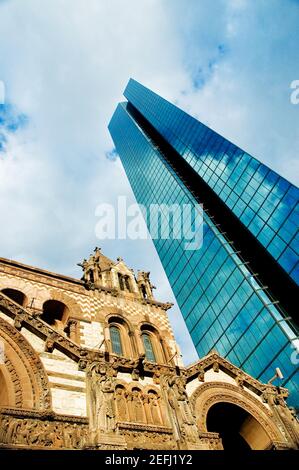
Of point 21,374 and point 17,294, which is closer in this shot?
point 21,374

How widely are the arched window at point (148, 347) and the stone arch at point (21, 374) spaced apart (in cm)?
816

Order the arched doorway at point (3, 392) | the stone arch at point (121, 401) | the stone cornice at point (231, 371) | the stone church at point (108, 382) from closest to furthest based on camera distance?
1. the arched doorway at point (3, 392)
2. the stone church at point (108, 382)
3. the stone arch at point (121, 401)
4. the stone cornice at point (231, 371)

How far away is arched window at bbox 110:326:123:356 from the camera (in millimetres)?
19188

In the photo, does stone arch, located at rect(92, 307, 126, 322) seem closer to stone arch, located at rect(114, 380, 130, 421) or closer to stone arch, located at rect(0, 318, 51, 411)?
stone arch, located at rect(114, 380, 130, 421)

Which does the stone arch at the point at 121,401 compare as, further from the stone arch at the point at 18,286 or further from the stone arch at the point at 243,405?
the stone arch at the point at 18,286

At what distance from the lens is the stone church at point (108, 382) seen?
480 inches

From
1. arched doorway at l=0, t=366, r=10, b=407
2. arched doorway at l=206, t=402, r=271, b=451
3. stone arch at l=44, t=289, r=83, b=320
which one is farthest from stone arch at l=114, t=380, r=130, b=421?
stone arch at l=44, t=289, r=83, b=320

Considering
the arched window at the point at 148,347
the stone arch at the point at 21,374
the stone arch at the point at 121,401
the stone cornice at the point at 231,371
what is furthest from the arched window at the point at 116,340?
the stone arch at the point at 21,374

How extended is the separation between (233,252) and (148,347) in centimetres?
3122

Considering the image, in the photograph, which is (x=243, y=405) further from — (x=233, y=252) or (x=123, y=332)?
(x=233, y=252)

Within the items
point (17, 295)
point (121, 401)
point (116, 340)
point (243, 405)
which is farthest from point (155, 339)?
point (17, 295)

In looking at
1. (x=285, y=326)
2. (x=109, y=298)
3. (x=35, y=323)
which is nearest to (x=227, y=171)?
(x=285, y=326)

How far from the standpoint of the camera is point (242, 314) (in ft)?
147

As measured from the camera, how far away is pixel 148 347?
2077 centimetres
